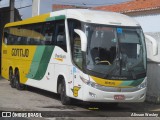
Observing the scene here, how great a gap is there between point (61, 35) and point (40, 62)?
2443 millimetres

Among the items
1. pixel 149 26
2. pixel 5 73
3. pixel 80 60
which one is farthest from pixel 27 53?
pixel 149 26

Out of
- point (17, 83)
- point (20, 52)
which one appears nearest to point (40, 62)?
point (20, 52)

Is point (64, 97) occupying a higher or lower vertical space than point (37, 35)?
lower

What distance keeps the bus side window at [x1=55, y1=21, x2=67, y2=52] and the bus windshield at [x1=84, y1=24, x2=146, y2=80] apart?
5.21ft

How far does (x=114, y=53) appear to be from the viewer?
46.6ft

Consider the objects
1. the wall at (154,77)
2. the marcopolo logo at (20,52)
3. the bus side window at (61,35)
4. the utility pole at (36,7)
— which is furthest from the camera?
the utility pole at (36,7)

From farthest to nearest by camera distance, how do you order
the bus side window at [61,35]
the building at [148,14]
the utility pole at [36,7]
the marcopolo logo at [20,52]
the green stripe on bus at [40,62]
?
1. the utility pole at [36,7]
2. the building at [148,14]
3. the marcopolo logo at [20,52]
4. the green stripe on bus at [40,62]
5. the bus side window at [61,35]

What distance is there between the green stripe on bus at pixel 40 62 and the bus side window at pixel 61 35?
0.62 m

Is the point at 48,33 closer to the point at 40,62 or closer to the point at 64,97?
the point at 40,62

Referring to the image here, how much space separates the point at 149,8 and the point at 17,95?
9333 millimetres

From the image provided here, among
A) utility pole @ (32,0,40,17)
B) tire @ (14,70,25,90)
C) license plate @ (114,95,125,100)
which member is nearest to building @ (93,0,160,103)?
license plate @ (114,95,125,100)

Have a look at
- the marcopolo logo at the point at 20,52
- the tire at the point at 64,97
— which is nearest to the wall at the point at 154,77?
the tire at the point at 64,97

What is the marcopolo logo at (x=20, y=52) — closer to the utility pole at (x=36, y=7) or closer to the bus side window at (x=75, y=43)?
the bus side window at (x=75, y=43)

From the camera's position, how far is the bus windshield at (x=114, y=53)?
1400cm
